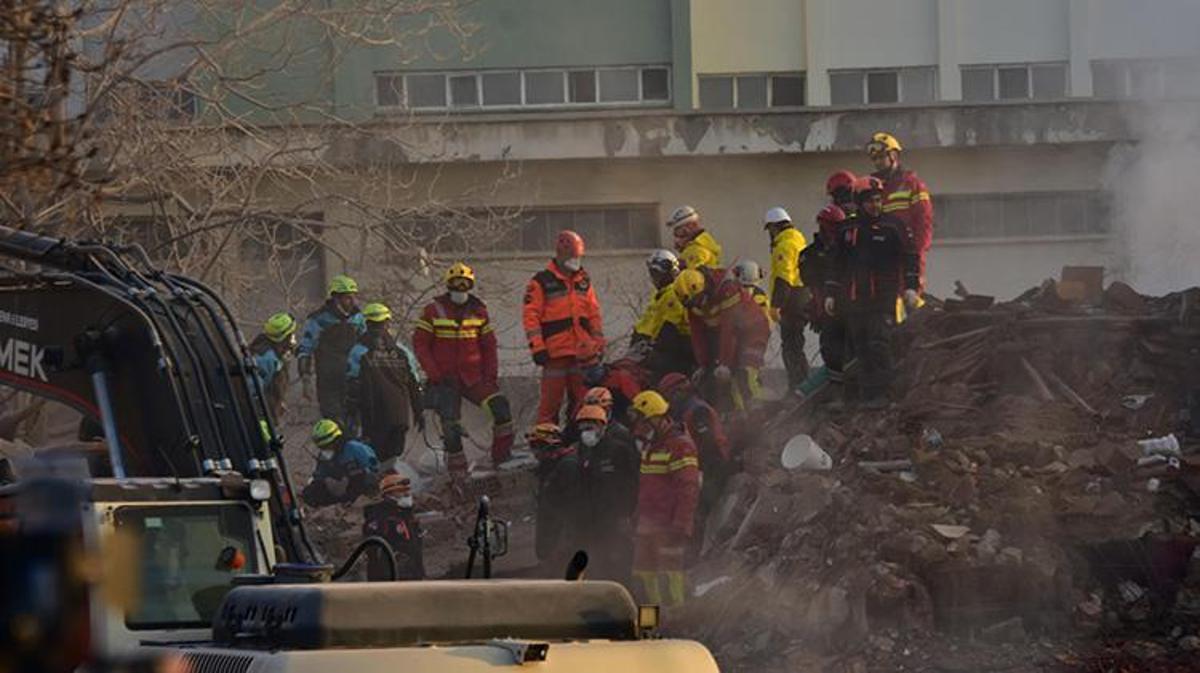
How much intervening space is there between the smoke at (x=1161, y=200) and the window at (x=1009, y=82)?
2813 millimetres

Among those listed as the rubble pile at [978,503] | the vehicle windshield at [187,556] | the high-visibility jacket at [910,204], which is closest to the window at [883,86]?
the rubble pile at [978,503]

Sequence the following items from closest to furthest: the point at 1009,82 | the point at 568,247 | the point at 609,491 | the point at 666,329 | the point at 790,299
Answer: the point at 609,491
the point at 666,329
the point at 568,247
the point at 790,299
the point at 1009,82

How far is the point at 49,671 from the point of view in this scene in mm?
1918

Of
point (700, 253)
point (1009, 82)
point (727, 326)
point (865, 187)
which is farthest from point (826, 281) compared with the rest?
point (1009, 82)

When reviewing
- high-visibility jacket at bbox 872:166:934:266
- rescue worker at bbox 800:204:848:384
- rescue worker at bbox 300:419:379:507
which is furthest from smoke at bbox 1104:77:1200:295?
rescue worker at bbox 300:419:379:507

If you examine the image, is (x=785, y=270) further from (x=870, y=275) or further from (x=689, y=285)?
(x=689, y=285)

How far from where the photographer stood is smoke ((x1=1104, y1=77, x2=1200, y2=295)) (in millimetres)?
24531

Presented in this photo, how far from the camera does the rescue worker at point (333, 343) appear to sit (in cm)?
1866

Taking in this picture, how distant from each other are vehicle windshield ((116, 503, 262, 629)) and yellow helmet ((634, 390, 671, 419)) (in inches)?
285

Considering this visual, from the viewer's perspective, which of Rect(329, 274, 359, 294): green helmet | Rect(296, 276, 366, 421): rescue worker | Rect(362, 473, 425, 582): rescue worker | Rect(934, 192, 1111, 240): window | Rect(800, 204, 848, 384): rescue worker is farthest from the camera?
Rect(934, 192, 1111, 240): window

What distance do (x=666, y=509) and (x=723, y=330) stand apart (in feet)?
6.58

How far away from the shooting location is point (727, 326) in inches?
668

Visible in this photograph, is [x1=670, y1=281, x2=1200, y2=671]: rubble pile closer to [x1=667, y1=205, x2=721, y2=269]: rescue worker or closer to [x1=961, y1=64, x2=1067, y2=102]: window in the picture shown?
[x1=667, y1=205, x2=721, y2=269]: rescue worker

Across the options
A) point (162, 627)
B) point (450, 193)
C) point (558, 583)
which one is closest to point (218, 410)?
point (162, 627)
